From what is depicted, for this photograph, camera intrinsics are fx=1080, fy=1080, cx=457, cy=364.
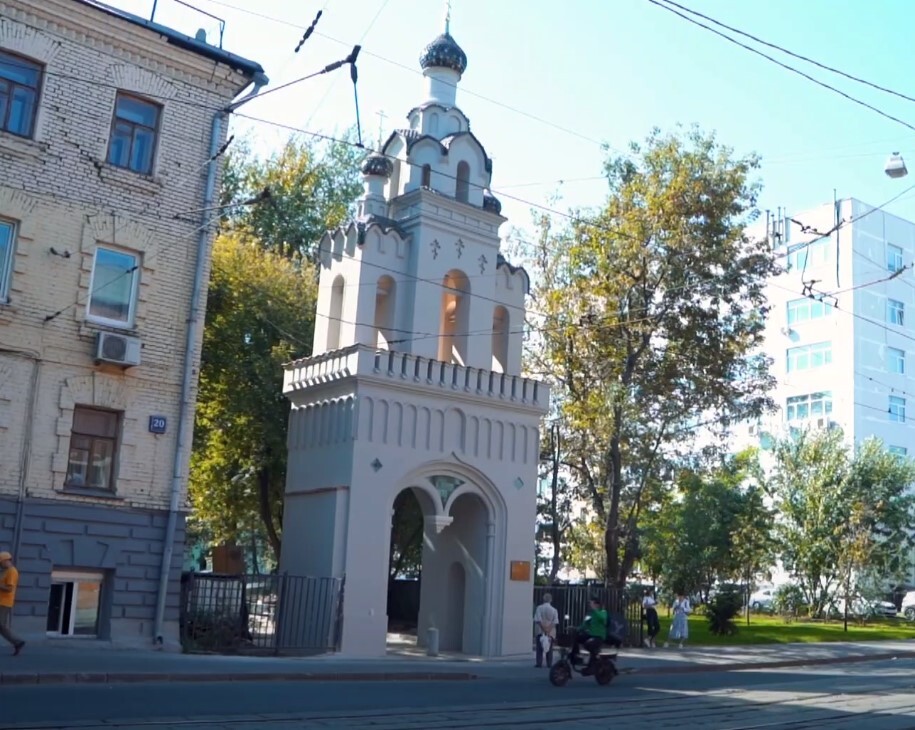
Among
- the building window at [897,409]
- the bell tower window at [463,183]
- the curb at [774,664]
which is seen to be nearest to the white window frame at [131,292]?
the bell tower window at [463,183]

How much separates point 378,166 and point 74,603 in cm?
1348

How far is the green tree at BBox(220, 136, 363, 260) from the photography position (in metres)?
36.4

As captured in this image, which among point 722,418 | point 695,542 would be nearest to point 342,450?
point 722,418

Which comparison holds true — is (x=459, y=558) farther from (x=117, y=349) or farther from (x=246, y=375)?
(x=117, y=349)

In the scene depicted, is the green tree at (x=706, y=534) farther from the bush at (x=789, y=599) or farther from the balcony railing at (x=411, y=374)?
the balcony railing at (x=411, y=374)

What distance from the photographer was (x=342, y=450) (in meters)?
24.3

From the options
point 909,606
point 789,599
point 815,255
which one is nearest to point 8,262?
point 789,599

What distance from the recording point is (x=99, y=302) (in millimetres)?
20359

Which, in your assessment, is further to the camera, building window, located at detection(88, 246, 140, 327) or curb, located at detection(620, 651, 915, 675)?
curb, located at detection(620, 651, 915, 675)

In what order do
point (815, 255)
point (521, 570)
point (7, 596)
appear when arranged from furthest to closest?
point (815, 255) → point (521, 570) → point (7, 596)

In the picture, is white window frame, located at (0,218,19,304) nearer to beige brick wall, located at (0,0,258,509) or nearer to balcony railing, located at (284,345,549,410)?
beige brick wall, located at (0,0,258,509)

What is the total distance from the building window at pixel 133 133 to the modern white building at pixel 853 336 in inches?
1584

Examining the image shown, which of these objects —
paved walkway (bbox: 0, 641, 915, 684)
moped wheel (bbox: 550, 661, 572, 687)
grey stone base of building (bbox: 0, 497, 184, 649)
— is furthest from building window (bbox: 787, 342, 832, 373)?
grey stone base of building (bbox: 0, 497, 184, 649)

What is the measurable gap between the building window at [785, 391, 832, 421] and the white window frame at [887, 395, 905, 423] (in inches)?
137
